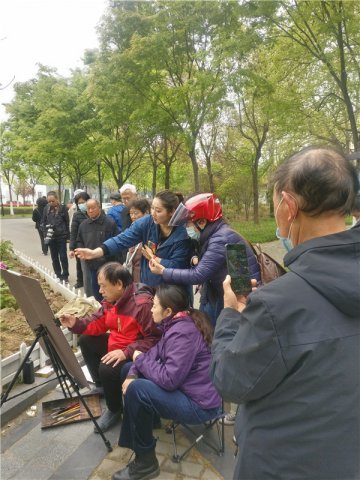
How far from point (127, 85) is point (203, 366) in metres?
11.0

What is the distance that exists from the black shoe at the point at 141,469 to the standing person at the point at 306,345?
144 centimetres

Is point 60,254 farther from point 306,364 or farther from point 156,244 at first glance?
point 306,364

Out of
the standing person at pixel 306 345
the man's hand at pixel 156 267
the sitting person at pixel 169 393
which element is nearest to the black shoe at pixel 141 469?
the sitting person at pixel 169 393

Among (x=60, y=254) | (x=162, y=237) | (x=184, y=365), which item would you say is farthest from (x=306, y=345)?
(x=60, y=254)

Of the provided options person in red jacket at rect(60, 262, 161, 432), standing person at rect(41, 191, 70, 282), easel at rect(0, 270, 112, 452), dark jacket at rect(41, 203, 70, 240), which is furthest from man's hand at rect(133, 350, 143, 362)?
dark jacket at rect(41, 203, 70, 240)

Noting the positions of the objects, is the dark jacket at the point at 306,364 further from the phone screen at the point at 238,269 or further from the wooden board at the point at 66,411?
the wooden board at the point at 66,411

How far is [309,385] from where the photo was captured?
106 cm

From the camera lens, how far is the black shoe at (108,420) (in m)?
2.97

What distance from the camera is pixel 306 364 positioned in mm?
1043

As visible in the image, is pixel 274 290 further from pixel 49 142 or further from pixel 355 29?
pixel 49 142

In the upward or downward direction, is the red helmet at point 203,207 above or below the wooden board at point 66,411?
above

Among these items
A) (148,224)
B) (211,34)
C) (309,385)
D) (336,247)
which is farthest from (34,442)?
(211,34)

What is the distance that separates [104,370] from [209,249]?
4.14ft

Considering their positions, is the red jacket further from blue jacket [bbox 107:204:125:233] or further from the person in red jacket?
blue jacket [bbox 107:204:125:233]
